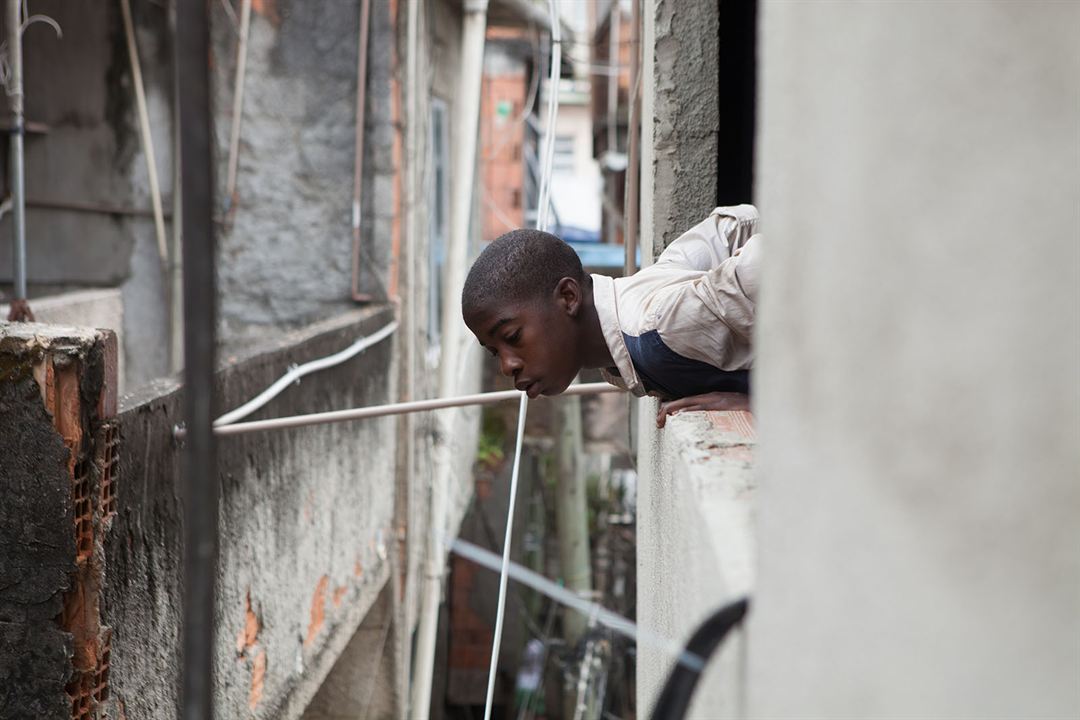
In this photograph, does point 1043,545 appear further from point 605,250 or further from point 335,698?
point 605,250

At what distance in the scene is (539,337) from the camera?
221 cm

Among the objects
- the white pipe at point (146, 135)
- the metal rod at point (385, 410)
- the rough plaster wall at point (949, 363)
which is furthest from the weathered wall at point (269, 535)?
the rough plaster wall at point (949, 363)

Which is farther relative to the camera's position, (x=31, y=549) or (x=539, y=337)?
(x=31, y=549)

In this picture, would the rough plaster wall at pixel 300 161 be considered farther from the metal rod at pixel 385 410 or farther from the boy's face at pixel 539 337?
the boy's face at pixel 539 337

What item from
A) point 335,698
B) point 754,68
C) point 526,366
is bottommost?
point 335,698

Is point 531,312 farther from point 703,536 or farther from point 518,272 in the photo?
point 703,536

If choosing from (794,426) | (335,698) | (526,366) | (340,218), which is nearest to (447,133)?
(340,218)

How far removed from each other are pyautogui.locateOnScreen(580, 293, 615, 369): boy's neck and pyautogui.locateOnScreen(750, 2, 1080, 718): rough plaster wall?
1446mm

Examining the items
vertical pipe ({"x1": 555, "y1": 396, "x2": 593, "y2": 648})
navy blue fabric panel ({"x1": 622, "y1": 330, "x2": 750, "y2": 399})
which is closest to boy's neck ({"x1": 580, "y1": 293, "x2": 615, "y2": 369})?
navy blue fabric panel ({"x1": 622, "y1": 330, "x2": 750, "y2": 399})

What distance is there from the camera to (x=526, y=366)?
222 centimetres

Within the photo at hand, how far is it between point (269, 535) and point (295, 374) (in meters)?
0.57

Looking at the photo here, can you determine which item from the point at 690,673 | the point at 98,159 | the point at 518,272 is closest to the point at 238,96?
the point at 98,159

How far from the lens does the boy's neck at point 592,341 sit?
2221mm

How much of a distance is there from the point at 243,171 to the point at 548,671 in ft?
19.0
